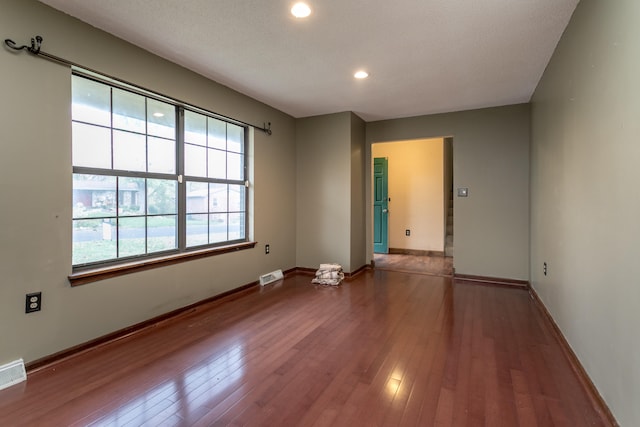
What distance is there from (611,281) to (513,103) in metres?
3.31

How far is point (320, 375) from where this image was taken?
6.62 ft

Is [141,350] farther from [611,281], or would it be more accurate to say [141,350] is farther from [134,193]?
[611,281]

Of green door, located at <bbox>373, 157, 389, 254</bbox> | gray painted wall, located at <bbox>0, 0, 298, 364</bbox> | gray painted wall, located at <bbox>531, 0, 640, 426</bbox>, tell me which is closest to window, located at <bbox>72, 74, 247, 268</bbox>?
gray painted wall, located at <bbox>0, 0, 298, 364</bbox>

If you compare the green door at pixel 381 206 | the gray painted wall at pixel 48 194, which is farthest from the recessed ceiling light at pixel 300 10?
the green door at pixel 381 206

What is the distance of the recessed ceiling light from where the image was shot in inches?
82.8

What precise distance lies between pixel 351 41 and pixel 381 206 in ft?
14.7

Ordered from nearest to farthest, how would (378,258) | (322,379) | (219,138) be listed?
(322,379)
(219,138)
(378,258)

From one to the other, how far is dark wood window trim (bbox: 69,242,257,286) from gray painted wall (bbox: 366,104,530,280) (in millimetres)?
3280

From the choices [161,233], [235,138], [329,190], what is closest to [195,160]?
[235,138]

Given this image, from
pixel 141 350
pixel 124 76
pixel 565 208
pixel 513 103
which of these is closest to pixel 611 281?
pixel 565 208

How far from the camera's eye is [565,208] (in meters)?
2.39

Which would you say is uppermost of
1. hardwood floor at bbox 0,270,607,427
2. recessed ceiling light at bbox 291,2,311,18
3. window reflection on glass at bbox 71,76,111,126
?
recessed ceiling light at bbox 291,2,311,18

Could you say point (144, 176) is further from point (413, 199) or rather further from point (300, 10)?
point (413, 199)

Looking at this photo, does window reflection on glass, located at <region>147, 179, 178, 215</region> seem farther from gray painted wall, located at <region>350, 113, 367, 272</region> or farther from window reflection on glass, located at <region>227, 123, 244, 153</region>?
gray painted wall, located at <region>350, 113, 367, 272</region>
